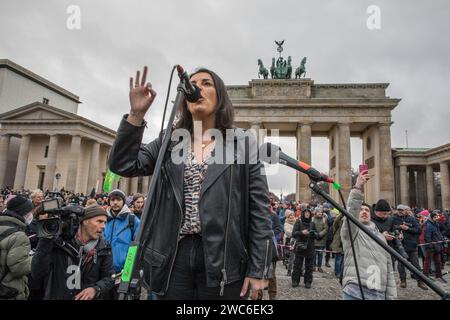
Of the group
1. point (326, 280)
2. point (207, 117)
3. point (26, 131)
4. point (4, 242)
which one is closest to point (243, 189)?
point (207, 117)

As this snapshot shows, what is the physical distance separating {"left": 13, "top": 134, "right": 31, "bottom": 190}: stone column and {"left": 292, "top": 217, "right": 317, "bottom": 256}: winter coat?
41.2 metres

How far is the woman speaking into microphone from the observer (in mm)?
1605

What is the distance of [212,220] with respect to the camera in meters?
1.62

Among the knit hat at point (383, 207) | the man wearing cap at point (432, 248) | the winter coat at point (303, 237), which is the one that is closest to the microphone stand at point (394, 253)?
the knit hat at point (383, 207)

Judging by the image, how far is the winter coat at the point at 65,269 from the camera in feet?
9.41

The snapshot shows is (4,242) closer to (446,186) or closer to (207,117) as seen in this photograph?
(207,117)

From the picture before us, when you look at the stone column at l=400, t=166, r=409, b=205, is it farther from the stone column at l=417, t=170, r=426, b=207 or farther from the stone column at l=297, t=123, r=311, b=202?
the stone column at l=297, t=123, r=311, b=202

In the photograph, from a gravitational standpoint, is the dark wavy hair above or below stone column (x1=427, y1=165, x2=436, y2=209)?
below

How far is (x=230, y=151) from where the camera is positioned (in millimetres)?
1836

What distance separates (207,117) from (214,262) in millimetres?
972

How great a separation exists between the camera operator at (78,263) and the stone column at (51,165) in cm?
3977

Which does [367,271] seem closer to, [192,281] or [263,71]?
[192,281]

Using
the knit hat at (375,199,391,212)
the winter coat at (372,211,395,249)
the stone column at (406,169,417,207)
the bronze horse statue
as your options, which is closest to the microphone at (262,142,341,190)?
the knit hat at (375,199,391,212)

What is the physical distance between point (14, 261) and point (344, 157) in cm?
3602
